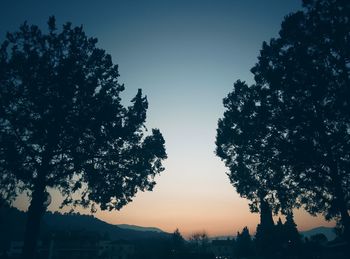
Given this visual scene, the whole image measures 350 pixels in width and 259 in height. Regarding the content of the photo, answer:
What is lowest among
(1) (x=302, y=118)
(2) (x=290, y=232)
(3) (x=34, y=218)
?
(2) (x=290, y=232)

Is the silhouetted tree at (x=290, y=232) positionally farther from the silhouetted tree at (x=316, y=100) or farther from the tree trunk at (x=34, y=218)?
the tree trunk at (x=34, y=218)

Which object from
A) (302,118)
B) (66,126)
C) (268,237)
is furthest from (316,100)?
(268,237)

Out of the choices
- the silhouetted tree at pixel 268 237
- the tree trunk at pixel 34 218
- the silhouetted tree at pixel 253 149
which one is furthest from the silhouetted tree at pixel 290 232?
the tree trunk at pixel 34 218

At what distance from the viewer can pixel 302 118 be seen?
15297mm

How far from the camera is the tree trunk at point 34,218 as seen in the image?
16516mm

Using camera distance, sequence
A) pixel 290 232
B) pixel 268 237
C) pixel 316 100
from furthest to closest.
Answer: pixel 290 232, pixel 268 237, pixel 316 100

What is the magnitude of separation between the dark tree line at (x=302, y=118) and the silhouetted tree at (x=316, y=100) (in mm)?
46

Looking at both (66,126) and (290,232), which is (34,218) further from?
(290,232)

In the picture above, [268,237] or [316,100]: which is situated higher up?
[316,100]

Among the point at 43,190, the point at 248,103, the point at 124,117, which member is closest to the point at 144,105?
the point at 124,117

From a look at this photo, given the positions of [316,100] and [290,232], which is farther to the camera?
[290,232]

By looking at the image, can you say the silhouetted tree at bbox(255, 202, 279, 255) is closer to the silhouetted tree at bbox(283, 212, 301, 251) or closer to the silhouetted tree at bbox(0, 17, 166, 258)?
the silhouetted tree at bbox(283, 212, 301, 251)

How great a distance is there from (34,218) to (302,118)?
17469mm

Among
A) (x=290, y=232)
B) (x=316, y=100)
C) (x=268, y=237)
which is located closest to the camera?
(x=316, y=100)
